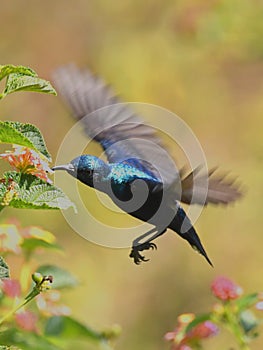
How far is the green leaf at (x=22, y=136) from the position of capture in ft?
3.73

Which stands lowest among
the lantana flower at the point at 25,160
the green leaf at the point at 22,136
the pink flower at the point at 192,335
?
the green leaf at the point at 22,136

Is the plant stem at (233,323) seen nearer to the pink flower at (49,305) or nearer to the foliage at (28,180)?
the pink flower at (49,305)

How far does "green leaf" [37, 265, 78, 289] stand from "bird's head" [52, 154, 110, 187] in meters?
0.20

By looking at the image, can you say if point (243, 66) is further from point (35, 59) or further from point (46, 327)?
point (46, 327)

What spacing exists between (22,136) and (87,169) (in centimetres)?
49

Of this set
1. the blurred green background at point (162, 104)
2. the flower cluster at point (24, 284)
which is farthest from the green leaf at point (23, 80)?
the blurred green background at point (162, 104)

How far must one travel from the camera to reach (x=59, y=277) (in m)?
1.69

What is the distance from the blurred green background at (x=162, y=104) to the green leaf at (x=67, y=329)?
2066 mm

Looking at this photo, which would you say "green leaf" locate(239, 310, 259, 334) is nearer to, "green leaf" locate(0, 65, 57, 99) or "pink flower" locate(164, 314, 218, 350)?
"pink flower" locate(164, 314, 218, 350)

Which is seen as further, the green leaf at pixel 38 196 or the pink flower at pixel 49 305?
the pink flower at pixel 49 305

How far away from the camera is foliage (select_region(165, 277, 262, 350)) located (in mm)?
1804

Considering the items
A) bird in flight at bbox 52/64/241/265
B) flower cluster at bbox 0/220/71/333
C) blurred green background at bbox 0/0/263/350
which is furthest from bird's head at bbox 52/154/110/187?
blurred green background at bbox 0/0/263/350

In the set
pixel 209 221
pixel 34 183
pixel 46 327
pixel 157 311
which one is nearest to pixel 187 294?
pixel 157 311

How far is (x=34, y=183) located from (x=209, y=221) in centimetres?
336
